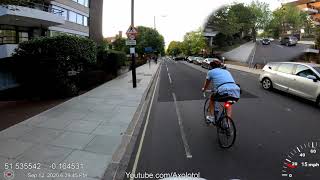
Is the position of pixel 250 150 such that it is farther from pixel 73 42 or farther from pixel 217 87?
pixel 73 42

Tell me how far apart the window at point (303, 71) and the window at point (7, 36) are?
19.4 m

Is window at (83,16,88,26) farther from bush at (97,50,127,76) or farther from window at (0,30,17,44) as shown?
bush at (97,50,127,76)

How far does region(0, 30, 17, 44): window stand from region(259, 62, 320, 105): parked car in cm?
1827

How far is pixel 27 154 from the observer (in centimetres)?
595

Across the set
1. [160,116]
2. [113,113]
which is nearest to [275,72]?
[160,116]

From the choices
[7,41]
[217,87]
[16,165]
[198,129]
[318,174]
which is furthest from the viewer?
[7,41]

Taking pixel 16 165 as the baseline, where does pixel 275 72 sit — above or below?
above

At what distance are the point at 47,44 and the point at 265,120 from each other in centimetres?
981

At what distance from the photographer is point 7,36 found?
72.7 ft

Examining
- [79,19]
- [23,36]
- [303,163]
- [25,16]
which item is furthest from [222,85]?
[79,19]

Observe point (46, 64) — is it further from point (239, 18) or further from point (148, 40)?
point (239, 18)

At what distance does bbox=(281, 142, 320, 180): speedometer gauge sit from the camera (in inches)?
199

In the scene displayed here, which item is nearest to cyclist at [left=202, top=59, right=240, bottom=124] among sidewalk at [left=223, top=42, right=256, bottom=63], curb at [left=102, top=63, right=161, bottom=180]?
curb at [left=102, top=63, right=161, bottom=180]

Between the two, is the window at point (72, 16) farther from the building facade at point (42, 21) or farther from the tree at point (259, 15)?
the tree at point (259, 15)
